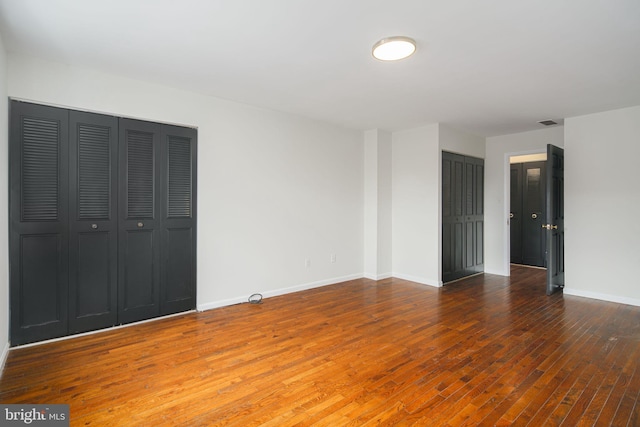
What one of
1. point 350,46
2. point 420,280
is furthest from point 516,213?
point 350,46

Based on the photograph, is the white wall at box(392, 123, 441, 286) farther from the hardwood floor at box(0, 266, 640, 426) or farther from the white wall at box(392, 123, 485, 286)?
the hardwood floor at box(0, 266, 640, 426)

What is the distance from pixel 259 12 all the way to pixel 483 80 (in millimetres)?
2315

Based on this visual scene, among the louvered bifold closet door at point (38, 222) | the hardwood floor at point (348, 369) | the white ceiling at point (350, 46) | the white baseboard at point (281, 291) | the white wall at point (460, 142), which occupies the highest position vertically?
the white ceiling at point (350, 46)

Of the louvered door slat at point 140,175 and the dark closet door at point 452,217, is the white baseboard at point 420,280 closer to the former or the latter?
the dark closet door at point 452,217

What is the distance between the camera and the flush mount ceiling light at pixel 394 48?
2.41 metres

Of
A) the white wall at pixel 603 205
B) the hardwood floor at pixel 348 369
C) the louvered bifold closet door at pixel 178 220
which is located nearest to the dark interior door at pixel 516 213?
the white wall at pixel 603 205

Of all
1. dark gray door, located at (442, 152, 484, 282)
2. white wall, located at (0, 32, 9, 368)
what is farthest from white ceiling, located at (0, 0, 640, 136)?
dark gray door, located at (442, 152, 484, 282)

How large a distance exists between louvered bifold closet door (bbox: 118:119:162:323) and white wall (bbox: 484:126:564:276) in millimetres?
5473

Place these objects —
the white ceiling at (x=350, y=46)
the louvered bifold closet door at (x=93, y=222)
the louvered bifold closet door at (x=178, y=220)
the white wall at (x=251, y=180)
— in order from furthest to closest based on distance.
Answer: the louvered bifold closet door at (x=178, y=220)
the white wall at (x=251, y=180)
the louvered bifold closet door at (x=93, y=222)
the white ceiling at (x=350, y=46)

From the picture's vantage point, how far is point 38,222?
9.20ft

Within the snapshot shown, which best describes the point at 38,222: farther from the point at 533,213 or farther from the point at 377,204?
the point at 533,213

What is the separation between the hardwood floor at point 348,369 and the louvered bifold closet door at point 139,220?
29 cm

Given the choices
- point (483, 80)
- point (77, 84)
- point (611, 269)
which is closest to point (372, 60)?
point (483, 80)

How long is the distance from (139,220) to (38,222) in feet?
2.57
